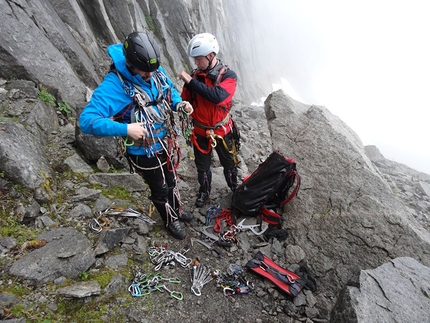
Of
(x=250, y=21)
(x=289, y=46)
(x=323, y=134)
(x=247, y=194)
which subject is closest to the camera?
(x=247, y=194)

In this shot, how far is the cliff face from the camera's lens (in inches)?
213

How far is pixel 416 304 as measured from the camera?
2797 mm

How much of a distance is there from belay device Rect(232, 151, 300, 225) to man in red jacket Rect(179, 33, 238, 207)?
69cm

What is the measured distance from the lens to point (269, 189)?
4.51m

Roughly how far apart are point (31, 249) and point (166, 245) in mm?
1830

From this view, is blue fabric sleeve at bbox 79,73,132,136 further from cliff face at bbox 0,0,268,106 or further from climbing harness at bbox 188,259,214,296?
cliff face at bbox 0,0,268,106

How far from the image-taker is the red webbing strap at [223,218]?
471 cm

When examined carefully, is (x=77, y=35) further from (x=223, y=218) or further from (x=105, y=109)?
(x=223, y=218)

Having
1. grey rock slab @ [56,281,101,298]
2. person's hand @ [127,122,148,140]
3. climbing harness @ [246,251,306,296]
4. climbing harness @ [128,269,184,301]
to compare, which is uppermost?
person's hand @ [127,122,148,140]

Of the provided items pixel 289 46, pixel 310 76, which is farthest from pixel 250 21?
pixel 310 76

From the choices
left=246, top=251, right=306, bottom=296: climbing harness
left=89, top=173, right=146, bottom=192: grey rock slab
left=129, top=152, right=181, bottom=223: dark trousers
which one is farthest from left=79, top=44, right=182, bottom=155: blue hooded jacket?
left=246, top=251, right=306, bottom=296: climbing harness

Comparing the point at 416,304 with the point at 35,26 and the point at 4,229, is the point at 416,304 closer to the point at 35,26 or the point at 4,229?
the point at 4,229

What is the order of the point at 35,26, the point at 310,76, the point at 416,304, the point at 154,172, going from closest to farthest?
the point at 416,304 < the point at 154,172 < the point at 35,26 < the point at 310,76

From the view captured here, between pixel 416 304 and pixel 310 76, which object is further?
pixel 310 76
